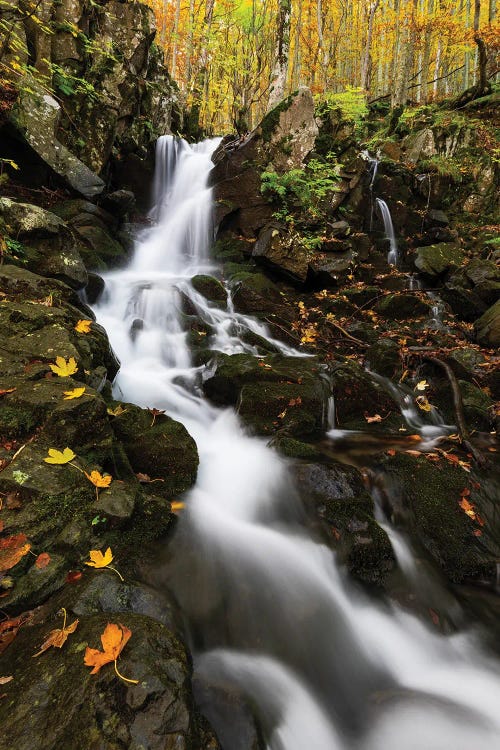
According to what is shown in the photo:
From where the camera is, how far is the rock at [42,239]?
5109mm

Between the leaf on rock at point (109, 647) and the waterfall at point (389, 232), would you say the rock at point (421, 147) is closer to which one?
the waterfall at point (389, 232)

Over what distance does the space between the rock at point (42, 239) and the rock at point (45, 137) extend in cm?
270

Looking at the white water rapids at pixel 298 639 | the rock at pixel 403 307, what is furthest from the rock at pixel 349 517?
the rock at pixel 403 307

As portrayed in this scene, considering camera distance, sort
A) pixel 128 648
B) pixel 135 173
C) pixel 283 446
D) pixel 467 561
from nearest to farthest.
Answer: pixel 128 648 → pixel 467 561 → pixel 283 446 → pixel 135 173

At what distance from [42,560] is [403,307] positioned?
8907 millimetres

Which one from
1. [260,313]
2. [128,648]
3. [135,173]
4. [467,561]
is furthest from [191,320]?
[135,173]

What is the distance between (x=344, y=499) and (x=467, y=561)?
1080mm

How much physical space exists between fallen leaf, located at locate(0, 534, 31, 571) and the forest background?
567 inches

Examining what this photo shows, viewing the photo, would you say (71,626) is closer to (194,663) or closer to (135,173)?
(194,663)

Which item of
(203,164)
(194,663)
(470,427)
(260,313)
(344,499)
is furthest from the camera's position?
(203,164)

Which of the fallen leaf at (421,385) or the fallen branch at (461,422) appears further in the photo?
the fallen leaf at (421,385)

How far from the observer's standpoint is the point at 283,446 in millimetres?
4156

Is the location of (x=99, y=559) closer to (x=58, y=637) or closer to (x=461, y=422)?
(x=58, y=637)

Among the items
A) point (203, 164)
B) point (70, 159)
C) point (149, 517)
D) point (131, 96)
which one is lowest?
point (149, 517)
